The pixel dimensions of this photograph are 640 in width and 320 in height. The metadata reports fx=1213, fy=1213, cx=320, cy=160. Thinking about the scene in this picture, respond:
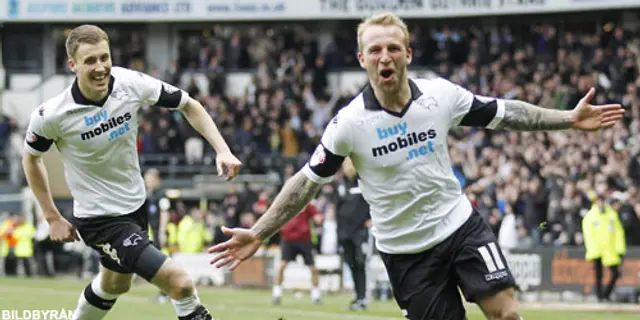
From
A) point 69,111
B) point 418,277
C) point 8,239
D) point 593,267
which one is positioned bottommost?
point 8,239

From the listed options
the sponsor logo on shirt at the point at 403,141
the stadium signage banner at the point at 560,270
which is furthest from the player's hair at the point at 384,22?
the stadium signage banner at the point at 560,270

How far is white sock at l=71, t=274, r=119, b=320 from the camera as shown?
9844 millimetres

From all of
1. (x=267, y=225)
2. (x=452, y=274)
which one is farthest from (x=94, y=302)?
(x=452, y=274)

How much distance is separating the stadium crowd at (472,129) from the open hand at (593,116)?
12.2 meters

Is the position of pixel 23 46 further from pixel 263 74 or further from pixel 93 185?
pixel 93 185

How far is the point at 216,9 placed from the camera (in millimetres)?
37219

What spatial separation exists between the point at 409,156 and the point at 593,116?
1164 millimetres

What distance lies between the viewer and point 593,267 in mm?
20797

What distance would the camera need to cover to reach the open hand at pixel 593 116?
7.34 metres

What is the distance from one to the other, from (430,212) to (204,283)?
62.7 feet

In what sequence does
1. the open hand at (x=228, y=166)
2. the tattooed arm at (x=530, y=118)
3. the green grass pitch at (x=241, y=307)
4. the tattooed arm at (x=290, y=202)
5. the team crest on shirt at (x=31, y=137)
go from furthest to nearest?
1. the green grass pitch at (x=241, y=307)
2. the team crest on shirt at (x=31, y=137)
3. the open hand at (x=228, y=166)
4. the tattooed arm at (x=530, y=118)
5. the tattooed arm at (x=290, y=202)

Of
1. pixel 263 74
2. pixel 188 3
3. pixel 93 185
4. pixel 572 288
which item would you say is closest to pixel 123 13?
pixel 188 3

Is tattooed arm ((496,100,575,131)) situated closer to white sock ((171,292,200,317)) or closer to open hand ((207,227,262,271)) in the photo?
open hand ((207,227,262,271))

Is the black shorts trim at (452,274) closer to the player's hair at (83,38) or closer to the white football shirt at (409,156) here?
the white football shirt at (409,156)
